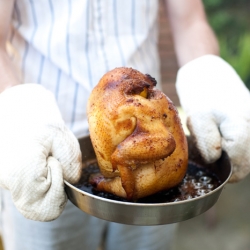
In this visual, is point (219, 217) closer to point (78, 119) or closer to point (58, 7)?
point (78, 119)

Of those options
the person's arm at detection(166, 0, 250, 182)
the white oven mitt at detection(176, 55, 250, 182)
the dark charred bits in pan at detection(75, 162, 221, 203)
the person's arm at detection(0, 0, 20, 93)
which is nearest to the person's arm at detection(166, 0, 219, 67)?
the person's arm at detection(166, 0, 250, 182)

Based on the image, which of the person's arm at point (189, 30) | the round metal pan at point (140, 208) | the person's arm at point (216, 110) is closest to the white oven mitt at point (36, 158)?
the round metal pan at point (140, 208)

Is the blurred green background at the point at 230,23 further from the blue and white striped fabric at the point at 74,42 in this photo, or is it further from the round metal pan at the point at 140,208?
the round metal pan at the point at 140,208

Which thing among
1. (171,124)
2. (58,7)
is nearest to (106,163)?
(171,124)

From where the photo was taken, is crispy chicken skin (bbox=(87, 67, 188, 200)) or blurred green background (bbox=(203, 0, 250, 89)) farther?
blurred green background (bbox=(203, 0, 250, 89))

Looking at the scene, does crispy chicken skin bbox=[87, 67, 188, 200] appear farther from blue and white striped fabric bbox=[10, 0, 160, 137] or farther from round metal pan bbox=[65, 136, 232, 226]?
blue and white striped fabric bbox=[10, 0, 160, 137]

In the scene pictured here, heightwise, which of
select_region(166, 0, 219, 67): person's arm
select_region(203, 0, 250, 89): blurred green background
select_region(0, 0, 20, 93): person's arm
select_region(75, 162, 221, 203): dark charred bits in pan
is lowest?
select_region(203, 0, 250, 89): blurred green background


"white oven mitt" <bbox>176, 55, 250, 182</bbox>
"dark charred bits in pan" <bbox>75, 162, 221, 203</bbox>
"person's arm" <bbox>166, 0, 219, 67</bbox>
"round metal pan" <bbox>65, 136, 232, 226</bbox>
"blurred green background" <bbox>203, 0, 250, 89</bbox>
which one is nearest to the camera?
"round metal pan" <bbox>65, 136, 232, 226</bbox>
